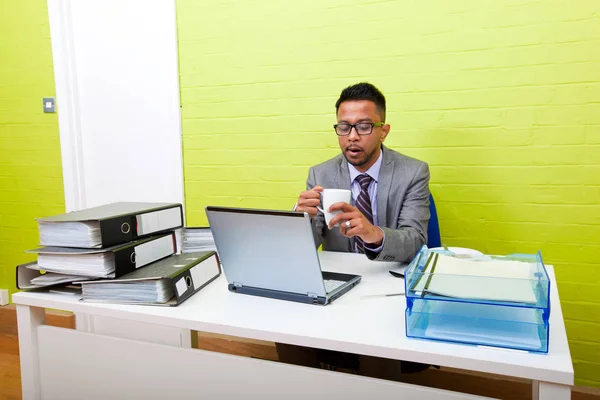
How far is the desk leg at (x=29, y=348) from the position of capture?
1.40 meters

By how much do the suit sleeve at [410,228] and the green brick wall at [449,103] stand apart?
1.53 ft

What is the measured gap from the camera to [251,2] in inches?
100

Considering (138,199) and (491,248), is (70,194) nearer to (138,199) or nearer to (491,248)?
(138,199)

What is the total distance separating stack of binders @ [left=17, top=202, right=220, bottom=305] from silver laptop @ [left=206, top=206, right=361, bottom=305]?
14cm

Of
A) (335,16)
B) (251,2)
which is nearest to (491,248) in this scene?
(335,16)

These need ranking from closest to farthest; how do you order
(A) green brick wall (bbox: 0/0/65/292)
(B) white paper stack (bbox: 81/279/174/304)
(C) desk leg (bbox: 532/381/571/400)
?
1. (C) desk leg (bbox: 532/381/571/400)
2. (B) white paper stack (bbox: 81/279/174/304)
3. (A) green brick wall (bbox: 0/0/65/292)

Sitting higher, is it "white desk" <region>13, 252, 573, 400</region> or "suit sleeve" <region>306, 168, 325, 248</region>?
"suit sleeve" <region>306, 168, 325, 248</region>

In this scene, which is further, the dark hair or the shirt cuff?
the dark hair

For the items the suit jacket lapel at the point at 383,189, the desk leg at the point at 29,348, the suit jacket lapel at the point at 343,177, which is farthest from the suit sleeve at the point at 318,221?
the desk leg at the point at 29,348

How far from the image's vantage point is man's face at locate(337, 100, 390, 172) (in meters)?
1.93

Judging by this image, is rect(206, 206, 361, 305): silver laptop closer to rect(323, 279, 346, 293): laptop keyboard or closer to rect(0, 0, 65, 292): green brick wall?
rect(323, 279, 346, 293): laptop keyboard

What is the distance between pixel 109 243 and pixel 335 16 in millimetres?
1658

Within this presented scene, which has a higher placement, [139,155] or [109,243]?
[139,155]

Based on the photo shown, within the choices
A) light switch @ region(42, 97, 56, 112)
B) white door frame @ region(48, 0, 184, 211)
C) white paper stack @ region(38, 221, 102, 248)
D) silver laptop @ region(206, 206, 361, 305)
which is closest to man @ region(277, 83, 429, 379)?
silver laptop @ region(206, 206, 361, 305)
